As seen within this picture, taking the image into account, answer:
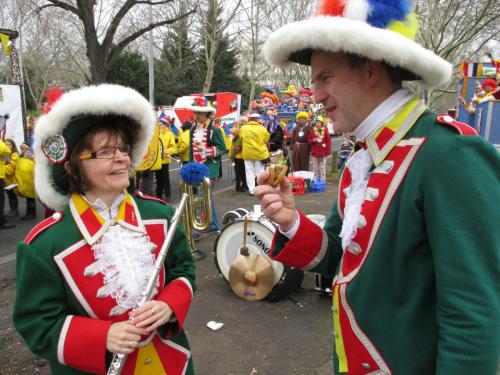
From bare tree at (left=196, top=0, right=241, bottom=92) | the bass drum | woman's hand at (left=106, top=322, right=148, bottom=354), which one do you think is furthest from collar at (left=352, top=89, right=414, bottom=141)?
bare tree at (left=196, top=0, right=241, bottom=92)

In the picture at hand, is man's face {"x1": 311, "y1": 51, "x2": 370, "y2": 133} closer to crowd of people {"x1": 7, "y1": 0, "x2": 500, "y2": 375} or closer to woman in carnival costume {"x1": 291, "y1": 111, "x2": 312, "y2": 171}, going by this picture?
crowd of people {"x1": 7, "y1": 0, "x2": 500, "y2": 375}

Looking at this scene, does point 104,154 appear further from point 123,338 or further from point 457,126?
point 457,126

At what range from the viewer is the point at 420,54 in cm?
122

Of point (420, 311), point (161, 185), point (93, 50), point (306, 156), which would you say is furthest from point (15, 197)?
point (420, 311)

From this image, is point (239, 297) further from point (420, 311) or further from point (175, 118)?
point (175, 118)

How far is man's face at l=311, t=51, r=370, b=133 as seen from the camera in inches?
52.7

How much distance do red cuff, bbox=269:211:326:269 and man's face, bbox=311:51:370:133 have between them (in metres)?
0.46

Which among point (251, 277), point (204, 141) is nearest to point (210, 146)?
point (204, 141)

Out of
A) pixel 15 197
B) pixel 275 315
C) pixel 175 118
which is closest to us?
pixel 275 315

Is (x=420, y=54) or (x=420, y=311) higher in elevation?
(x=420, y=54)

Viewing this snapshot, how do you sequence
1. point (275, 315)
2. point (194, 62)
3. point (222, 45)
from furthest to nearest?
1. point (194, 62)
2. point (222, 45)
3. point (275, 315)

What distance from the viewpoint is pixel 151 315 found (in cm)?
158

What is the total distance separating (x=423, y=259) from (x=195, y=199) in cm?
464

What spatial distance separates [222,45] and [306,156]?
21444 millimetres
